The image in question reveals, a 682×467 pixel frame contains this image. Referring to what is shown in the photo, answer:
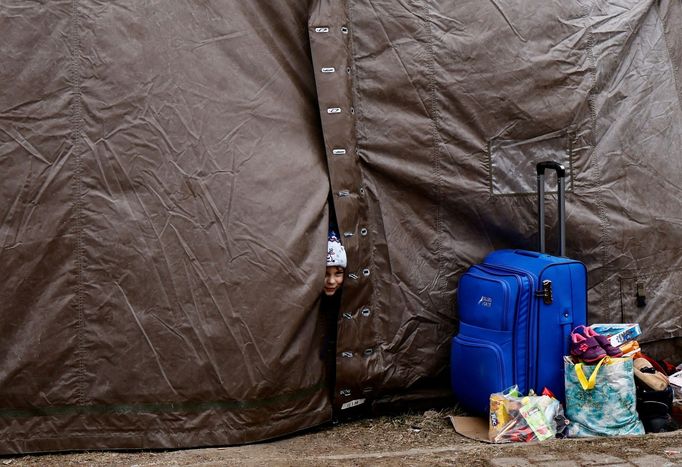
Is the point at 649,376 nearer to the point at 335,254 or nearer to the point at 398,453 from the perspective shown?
the point at 398,453

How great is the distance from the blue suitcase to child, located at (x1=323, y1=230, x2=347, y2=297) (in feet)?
2.35

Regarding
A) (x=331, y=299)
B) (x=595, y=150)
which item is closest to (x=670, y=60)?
(x=595, y=150)

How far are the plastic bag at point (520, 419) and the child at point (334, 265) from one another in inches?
37.0

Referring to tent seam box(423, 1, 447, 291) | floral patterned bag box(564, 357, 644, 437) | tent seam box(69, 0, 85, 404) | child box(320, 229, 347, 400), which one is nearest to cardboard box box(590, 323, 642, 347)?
floral patterned bag box(564, 357, 644, 437)

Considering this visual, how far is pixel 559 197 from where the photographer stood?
15.8ft

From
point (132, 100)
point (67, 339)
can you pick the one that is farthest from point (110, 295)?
point (132, 100)

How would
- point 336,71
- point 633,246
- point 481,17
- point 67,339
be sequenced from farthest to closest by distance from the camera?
point 633,246, point 481,17, point 336,71, point 67,339

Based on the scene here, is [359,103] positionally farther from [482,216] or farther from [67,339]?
[67,339]

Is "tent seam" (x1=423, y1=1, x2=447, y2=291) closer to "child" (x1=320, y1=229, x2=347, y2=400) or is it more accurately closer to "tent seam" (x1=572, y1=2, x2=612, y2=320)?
"child" (x1=320, y1=229, x2=347, y2=400)

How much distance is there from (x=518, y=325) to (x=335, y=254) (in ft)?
3.18

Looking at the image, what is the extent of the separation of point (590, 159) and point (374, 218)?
52.6 inches

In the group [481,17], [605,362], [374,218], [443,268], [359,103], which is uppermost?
[481,17]

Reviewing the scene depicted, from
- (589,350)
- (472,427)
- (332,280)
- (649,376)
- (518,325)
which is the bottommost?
(472,427)

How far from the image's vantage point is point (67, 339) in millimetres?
4125
